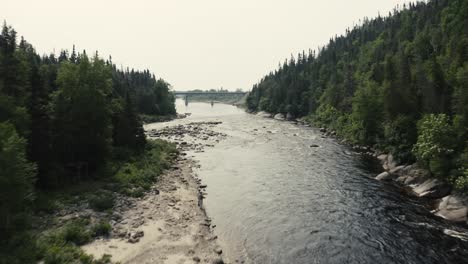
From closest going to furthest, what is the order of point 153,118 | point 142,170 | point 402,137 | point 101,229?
point 101,229 < point 142,170 < point 402,137 < point 153,118

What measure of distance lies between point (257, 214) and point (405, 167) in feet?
78.2

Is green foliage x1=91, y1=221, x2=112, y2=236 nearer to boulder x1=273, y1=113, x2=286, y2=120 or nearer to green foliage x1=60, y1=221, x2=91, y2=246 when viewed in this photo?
green foliage x1=60, y1=221, x2=91, y2=246

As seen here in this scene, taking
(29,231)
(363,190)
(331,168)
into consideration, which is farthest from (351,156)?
(29,231)

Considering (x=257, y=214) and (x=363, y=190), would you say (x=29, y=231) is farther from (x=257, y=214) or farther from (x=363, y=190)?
(x=363, y=190)

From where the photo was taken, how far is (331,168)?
42.9 metres

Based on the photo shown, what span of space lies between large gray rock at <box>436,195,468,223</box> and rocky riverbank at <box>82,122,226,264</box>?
68.8ft

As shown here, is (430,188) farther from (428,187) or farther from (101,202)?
(101,202)

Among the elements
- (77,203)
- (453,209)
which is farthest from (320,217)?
(77,203)

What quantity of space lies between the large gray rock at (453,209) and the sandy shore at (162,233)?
824 inches

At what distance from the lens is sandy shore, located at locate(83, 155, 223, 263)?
19.4 meters

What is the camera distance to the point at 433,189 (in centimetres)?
3114

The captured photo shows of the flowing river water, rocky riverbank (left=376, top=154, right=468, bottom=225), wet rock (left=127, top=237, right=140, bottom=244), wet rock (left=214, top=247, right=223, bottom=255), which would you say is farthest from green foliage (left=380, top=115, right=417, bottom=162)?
wet rock (left=127, top=237, right=140, bottom=244)

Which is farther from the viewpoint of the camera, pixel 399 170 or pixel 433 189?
pixel 399 170

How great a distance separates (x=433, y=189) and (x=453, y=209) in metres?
5.16
